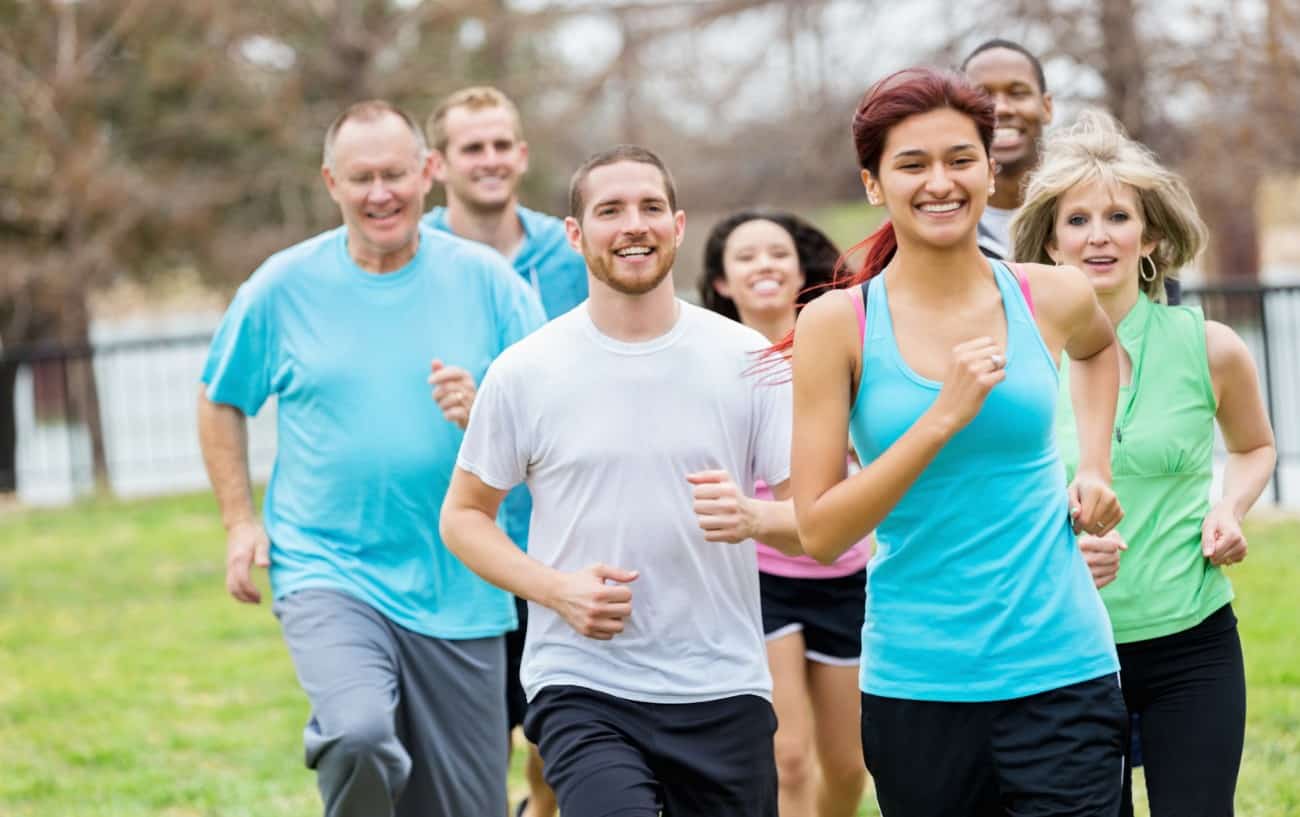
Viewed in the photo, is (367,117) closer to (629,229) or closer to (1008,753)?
(629,229)

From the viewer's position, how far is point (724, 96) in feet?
54.0

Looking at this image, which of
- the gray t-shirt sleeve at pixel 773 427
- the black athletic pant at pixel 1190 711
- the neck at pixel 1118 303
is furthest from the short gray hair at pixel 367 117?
the black athletic pant at pixel 1190 711

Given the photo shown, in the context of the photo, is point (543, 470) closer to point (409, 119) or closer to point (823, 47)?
point (409, 119)

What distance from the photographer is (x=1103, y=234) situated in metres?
4.35

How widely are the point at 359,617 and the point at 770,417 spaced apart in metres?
1.46

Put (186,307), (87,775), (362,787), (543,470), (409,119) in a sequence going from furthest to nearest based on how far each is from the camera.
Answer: (186,307) < (87,775) < (409,119) < (362,787) < (543,470)

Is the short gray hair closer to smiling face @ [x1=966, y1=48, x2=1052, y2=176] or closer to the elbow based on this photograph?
smiling face @ [x1=966, y1=48, x2=1052, y2=176]

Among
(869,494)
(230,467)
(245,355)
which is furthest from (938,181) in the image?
(230,467)

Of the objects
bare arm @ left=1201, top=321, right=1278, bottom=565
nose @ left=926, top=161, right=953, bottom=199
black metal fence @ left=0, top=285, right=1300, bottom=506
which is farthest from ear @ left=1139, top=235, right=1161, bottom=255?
black metal fence @ left=0, top=285, right=1300, bottom=506

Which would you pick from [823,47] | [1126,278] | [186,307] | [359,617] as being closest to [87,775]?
[359,617]

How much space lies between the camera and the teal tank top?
348 centimetres

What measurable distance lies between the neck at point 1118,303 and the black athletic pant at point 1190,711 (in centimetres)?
75

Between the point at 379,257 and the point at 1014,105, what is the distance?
7.05 feet

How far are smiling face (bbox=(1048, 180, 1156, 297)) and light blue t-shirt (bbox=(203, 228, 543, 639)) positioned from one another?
171cm
